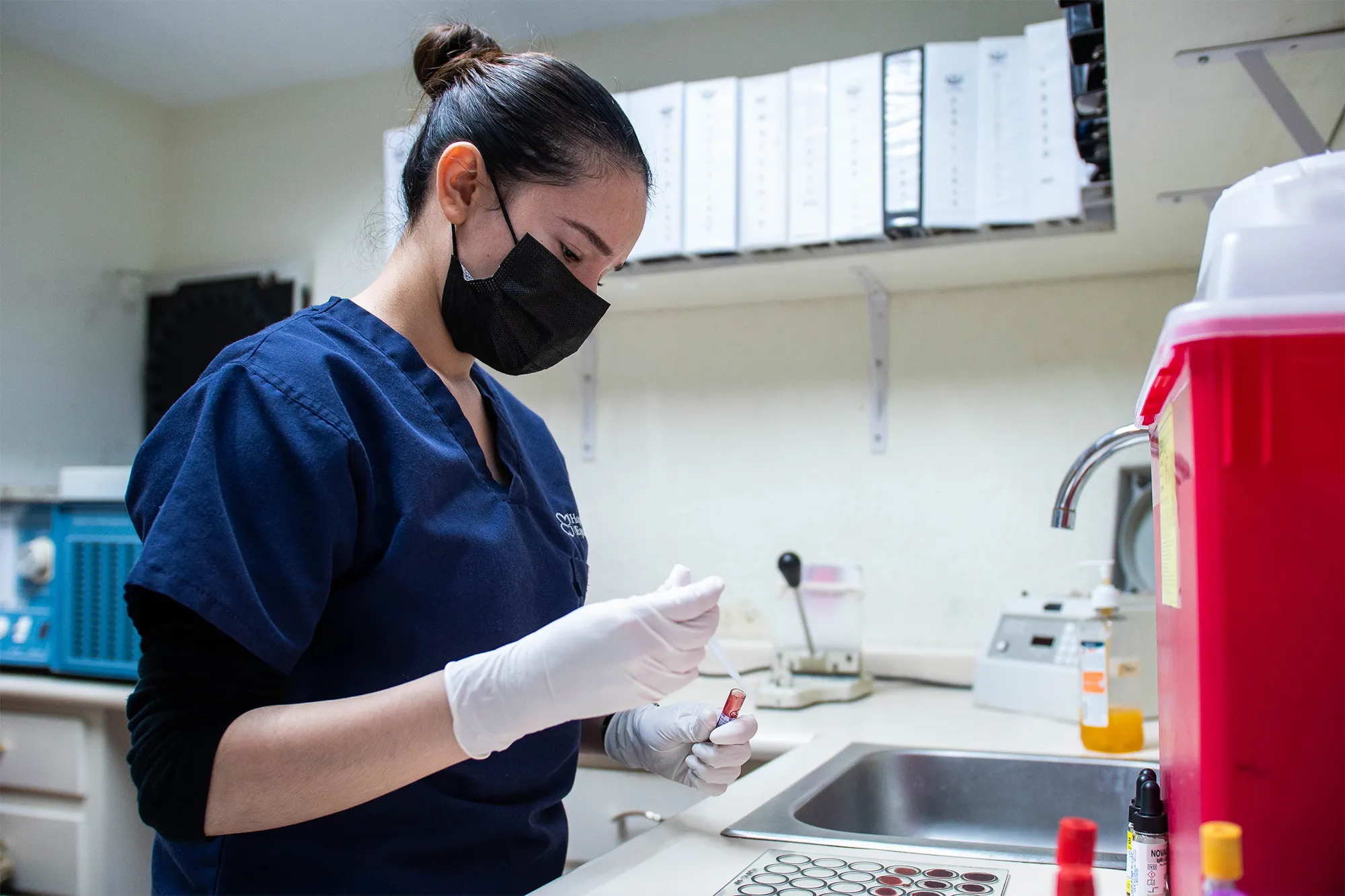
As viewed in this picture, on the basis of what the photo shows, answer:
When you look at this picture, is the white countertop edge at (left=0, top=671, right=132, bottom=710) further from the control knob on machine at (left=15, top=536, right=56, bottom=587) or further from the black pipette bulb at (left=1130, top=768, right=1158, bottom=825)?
the black pipette bulb at (left=1130, top=768, right=1158, bottom=825)

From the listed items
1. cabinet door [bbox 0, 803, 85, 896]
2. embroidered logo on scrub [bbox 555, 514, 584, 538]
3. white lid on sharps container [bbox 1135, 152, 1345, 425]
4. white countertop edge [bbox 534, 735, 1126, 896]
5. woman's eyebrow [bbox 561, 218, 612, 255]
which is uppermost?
woman's eyebrow [bbox 561, 218, 612, 255]

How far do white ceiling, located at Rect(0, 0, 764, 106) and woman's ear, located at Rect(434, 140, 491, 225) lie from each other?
51.2 inches

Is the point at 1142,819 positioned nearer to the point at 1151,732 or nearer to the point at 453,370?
the point at 453,370

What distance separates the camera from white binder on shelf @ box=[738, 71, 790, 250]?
173cm

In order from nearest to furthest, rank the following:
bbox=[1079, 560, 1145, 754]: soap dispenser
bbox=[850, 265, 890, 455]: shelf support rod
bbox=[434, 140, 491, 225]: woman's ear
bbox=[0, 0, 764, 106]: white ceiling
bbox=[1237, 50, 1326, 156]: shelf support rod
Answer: bbox=[434, 140, 491, 225]: woman's ear < bbox=[1237, 50, 1326, 156]: shelf support rod < bbox=[1079, 560, 1145, 754]: soap dispenser < bbox=[850, 265, 890, 455]: shelf support rod < bbox=[0, 0, 764, 106]: white ceiling

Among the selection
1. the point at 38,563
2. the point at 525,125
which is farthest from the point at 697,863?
the point at 38,563

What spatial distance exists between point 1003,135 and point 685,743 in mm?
1122

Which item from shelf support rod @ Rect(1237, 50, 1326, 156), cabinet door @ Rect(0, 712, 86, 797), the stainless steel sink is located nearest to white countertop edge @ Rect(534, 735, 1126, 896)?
the stainless steel sink

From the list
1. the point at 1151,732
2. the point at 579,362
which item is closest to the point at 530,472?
the point at 1151,732

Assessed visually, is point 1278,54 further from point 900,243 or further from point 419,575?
point 419,575

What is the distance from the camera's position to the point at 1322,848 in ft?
1.56

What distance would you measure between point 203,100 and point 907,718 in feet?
8.29

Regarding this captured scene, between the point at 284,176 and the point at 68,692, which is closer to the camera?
the point at 68,692

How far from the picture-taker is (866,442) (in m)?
2.04
